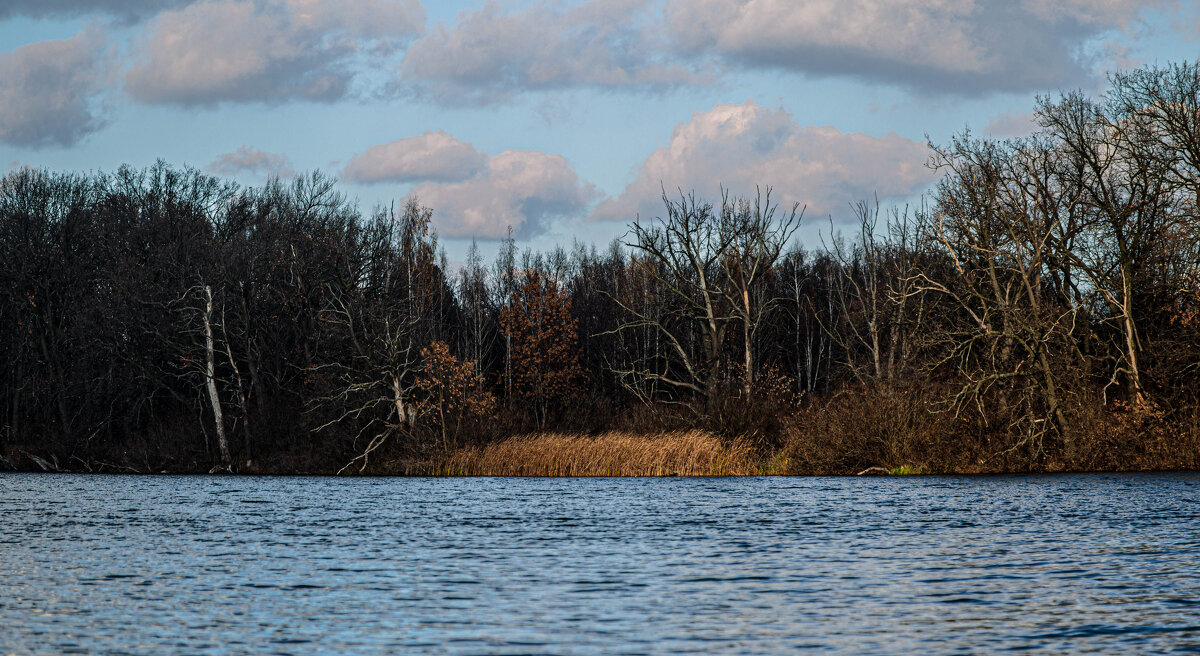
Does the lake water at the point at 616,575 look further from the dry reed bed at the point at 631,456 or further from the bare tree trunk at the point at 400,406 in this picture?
the bare tree trunk at the point at 400,406

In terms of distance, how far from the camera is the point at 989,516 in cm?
2592

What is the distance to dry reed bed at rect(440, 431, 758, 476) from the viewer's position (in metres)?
42.3

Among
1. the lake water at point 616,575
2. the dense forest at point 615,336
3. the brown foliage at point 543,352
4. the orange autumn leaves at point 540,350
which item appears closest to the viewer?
the lake water at point 616,575

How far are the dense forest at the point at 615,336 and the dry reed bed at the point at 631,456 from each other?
132cm

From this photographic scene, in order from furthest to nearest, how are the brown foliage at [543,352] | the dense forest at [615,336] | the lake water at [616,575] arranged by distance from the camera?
1. the brown foliage at [543,352]
2. the dense forest at [615,336]
3. the lake water at [616,575]

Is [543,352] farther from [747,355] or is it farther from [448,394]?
[448,394]

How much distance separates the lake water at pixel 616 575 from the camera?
39.6 ft

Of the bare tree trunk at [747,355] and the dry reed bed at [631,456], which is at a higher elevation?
the bare tree trunk at [747,355]

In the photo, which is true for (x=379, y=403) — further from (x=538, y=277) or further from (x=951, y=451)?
(x=538, y=277)

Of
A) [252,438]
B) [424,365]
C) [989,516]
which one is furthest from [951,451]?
[252,438]

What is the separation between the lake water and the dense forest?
8.66 metres

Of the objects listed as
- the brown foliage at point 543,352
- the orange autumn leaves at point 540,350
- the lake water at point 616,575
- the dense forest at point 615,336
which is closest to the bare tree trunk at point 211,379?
the dense forest at point 615,336

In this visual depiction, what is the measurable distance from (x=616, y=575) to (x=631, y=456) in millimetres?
25836

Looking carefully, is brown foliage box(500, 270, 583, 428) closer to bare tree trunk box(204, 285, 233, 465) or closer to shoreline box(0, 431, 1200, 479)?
bare tree trunk box(204, 285, 233, 465)
